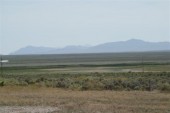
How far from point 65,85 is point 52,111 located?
15501 millimetres

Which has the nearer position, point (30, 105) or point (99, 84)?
point (30, 105)

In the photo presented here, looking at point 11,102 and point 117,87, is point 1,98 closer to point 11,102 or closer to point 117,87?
point 11,102

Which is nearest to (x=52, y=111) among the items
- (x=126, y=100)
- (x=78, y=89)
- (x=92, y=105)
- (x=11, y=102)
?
(x=92, y=105)

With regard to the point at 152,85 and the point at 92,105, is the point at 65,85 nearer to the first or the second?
the point at 152,85

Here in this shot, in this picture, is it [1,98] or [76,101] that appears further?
[1,98]

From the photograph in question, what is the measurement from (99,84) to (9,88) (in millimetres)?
7399

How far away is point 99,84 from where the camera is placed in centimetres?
3331

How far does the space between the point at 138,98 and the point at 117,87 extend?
838 cm

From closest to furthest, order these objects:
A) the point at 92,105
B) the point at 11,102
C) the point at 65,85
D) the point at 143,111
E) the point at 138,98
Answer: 1. the point at 143,111
2. the point at 92,105
3. the point at 11,102
4. the point at 138,98
5. the point at 65,85

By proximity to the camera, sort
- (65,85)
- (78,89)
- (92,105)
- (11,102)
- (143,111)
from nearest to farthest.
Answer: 1. (143,111)
2. (92,105)
3. (11,102)
4. (78,89)
5. (65,85)

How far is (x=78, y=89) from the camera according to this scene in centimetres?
3169

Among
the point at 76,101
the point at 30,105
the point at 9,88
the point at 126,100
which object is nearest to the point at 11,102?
the point at 30,105

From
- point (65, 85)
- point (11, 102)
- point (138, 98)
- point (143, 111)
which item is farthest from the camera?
point (65, 85)

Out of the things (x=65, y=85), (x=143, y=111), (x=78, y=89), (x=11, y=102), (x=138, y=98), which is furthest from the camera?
(x=65, y=85)
